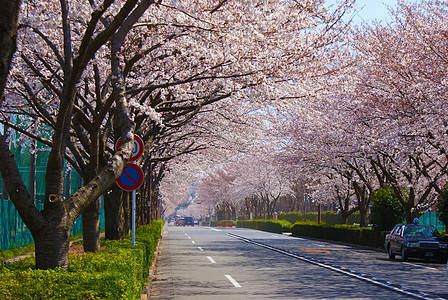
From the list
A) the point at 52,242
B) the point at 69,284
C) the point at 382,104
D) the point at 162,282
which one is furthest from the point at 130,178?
the point at 382,104

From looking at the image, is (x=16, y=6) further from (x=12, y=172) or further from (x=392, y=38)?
(x=392, y=38)

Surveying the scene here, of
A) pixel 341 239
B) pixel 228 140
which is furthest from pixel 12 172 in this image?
pixel 341 239

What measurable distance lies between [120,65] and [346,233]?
24.8m

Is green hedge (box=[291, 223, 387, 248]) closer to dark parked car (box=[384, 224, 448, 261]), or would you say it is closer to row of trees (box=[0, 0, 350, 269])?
dark parked car (box=[384, 224, 448, 261])

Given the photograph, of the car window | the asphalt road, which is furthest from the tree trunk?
the car window

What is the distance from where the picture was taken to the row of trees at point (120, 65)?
24.4ft

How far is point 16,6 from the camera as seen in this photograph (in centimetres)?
412

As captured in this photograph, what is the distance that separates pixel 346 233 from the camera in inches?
1300

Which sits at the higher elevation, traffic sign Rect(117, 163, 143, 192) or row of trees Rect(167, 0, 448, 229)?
row of trees Rect(167, 0, 448, 229)

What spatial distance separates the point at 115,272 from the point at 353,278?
8952mm

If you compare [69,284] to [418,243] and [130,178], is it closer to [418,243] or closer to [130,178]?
[130,178]

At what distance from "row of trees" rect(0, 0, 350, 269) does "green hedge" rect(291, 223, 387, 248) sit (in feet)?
50.2

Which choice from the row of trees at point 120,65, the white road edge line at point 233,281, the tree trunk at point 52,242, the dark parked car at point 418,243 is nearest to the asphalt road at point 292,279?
the white road edge line at point 233,281

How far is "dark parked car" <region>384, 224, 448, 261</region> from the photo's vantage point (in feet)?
65.5
